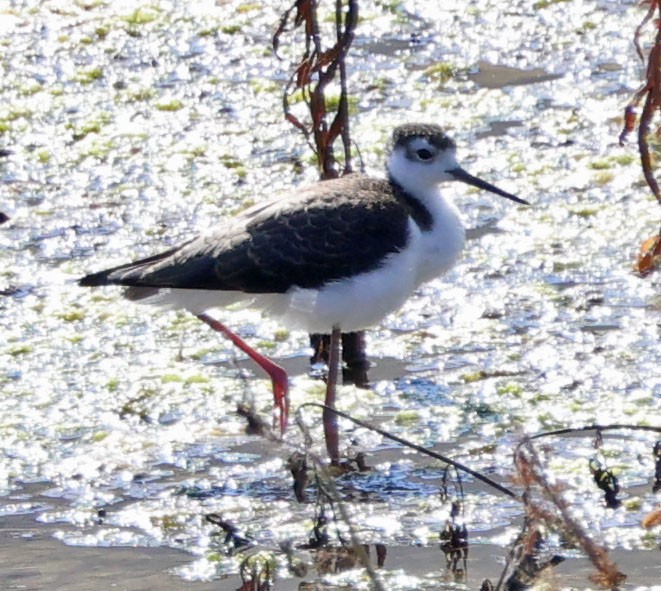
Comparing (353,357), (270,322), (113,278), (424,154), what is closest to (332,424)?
(353,357)

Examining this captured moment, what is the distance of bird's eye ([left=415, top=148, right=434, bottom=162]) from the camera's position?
6.28m

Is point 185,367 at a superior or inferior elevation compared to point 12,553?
superior

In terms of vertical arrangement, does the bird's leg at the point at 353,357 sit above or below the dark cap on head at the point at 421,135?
below

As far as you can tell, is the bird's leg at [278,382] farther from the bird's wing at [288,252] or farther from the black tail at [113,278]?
the black tail at [113,278]

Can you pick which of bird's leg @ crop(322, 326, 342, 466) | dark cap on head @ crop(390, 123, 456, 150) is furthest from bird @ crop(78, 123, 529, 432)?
dark cap on head @ crop(390, 123, 456, 150)

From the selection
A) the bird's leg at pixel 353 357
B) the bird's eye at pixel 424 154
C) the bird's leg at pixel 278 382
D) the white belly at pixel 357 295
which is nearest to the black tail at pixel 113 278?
the white belly at pixel 357 295

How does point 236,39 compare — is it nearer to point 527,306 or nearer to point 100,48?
point 100,48

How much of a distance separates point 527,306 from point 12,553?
2.71 meters

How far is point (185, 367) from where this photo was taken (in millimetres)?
6664

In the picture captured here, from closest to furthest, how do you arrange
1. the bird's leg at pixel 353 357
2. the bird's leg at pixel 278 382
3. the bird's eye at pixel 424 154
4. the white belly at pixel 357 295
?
the white belly at pixel 357 295, the bird's leg at pixel 278 382, the bird's eye at pixel 424 154, the bird's leg at pixel 353 357

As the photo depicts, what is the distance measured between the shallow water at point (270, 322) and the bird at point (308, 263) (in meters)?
0.41

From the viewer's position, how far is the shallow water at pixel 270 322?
5559 millimetres

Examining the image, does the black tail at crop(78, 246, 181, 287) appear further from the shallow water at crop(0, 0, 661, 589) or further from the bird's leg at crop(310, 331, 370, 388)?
the bird's leg at crop(310, 331, 370, 388)

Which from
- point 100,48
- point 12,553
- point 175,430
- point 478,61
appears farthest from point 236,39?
point 12,553
